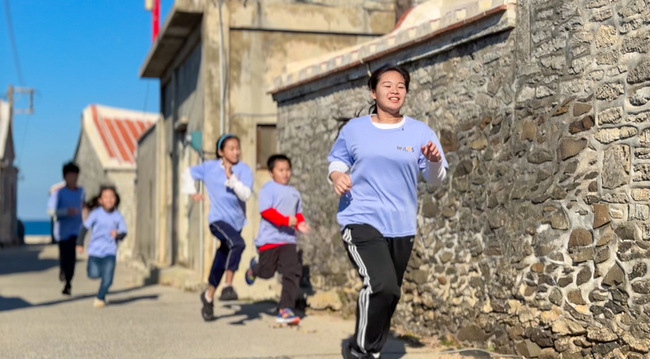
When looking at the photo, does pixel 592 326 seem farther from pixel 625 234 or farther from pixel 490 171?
pixel 490 171

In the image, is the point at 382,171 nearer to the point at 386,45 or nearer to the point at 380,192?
the point at 380,192

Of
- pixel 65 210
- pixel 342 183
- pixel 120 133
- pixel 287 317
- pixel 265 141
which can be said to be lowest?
pixel 287 317

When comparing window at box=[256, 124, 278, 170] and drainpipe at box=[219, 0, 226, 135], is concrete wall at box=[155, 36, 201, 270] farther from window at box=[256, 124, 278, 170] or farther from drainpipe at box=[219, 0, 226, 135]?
window at box=[256, 124, 278, 170]

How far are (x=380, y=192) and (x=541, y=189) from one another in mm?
1493

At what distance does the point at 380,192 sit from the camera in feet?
17.7

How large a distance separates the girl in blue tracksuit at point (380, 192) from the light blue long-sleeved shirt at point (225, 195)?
315cm

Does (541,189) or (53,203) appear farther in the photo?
(53,203)

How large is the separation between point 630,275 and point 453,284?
82.6 inches

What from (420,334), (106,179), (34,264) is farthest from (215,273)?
(106,179)

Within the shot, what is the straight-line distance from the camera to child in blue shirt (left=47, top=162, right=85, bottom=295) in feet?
39.6

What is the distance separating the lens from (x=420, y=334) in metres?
7.82

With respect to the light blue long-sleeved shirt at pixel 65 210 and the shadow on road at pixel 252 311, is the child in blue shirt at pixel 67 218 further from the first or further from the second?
the shadow on road at pixel 252 311

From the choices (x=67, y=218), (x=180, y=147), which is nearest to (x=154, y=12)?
(x=180, y=147)

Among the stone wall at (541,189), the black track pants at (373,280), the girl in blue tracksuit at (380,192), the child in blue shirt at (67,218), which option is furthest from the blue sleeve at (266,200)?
the child in blue shirt at (67,218)
